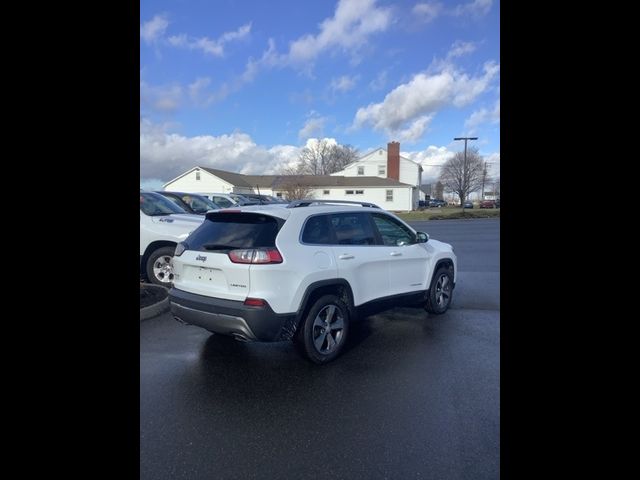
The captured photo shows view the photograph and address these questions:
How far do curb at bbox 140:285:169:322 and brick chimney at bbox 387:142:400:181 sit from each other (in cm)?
4600

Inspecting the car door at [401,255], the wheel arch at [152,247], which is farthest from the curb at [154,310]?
the car door at [401,255]

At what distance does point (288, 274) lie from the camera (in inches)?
136

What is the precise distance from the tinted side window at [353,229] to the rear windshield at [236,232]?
764 millimetres

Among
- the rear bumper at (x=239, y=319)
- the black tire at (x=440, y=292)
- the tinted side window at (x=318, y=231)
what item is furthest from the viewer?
the black tire at (x=440, y=292)

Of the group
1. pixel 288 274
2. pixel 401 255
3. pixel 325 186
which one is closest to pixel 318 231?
pixel 288 274

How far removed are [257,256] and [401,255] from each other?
2085 millimetres

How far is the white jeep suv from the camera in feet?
11.1

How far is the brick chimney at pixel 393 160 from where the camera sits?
161 feet

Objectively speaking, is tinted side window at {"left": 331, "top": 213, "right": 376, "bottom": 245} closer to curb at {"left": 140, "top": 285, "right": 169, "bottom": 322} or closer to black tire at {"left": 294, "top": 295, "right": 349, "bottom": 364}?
black tire at {"left": 294, "top": 295, "right": 349, "bottom": 364}

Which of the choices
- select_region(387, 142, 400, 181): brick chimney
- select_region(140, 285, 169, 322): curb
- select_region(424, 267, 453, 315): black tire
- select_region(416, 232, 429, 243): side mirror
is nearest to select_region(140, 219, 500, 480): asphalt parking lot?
select_region(140, 285, 169, 322): curb

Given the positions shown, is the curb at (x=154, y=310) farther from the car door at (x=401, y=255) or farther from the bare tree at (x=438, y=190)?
the bare tree at (x=438, y=190)
